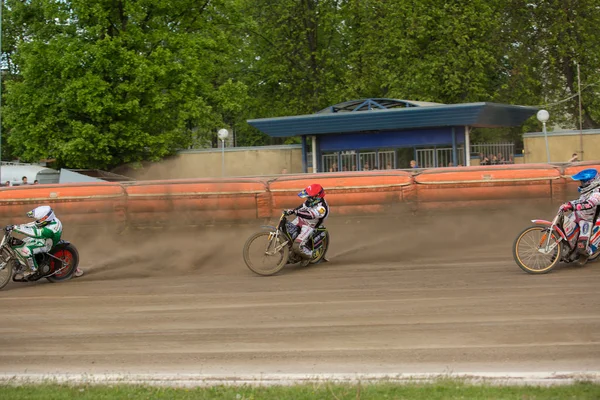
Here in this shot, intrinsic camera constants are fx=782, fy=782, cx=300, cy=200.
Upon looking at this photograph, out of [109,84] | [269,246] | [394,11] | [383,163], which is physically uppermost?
[394,11]

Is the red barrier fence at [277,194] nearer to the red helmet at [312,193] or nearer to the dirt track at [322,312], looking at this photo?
the dirt track at [322,312]

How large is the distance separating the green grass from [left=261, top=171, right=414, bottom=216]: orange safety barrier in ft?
39.1

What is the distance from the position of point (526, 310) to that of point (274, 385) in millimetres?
4234

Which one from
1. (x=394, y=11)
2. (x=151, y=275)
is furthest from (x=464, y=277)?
(x=394, y=11)

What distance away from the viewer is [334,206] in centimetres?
1872

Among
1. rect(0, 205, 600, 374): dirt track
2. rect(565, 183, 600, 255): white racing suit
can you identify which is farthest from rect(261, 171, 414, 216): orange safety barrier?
rect(565, 183, 600, 255): white racing suit

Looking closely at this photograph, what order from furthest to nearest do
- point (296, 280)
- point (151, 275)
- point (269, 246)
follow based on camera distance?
1. point (151, 275)
2. point (269, 246)
3. point (296, 280)

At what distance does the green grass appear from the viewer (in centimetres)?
621

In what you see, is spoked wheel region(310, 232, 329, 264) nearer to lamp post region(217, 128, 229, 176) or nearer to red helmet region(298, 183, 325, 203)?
red helmet region(298, 183, 325, 203)

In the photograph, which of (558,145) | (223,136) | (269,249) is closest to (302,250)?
(269,249)

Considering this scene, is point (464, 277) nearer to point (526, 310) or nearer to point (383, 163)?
point (526, 310)

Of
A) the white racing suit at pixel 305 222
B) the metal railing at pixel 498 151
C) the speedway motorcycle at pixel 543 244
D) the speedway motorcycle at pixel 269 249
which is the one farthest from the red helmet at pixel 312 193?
the metal railing at pixel 498 151

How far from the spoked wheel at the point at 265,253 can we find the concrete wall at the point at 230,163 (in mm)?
24711

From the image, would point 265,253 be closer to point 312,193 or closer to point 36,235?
point 312,193
